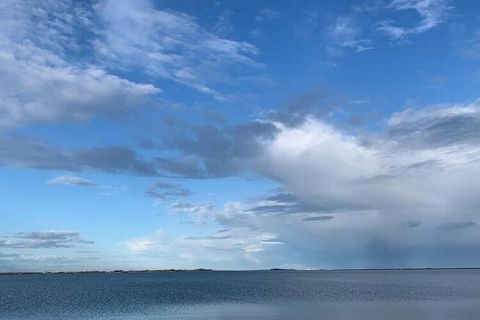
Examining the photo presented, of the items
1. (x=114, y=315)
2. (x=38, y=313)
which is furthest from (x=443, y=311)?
(x=38, y=313)

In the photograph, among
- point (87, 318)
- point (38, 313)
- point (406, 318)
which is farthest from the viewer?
point (38, 313)

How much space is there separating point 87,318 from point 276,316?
2387 cm

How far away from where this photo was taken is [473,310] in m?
65.6

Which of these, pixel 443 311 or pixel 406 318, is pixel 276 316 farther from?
pixel 443 311

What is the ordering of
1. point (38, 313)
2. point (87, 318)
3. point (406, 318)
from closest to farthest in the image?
1. point (406, 318)
2. point (87, 318)
3. point (38, 313)

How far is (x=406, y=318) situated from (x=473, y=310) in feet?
44.5

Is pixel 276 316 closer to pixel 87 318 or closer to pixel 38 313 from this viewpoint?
pixel 87 318

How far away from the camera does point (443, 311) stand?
65.0m

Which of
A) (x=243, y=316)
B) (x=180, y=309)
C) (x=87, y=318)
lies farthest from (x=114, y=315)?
(x=243, y=316)

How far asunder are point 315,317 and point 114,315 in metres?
26.2

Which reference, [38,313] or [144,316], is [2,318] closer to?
[38,313]

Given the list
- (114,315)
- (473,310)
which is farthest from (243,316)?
(473,310)

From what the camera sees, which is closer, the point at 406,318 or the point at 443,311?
the point at 406,318

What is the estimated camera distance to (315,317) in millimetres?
58531
